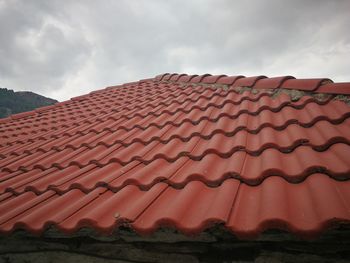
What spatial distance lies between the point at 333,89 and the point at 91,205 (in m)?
3.00

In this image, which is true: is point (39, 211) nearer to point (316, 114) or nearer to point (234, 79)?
point (316, 114)

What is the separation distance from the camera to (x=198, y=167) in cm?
209

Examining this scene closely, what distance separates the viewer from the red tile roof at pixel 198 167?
1.49 m

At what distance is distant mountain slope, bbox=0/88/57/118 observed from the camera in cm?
1665

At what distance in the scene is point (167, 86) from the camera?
229 inches

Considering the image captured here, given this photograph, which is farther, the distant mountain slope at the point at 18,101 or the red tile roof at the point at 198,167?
the distant mountain slope at the point at 18,101

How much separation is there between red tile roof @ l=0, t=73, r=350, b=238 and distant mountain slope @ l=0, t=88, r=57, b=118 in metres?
14.5

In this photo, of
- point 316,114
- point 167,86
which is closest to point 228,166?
point 316,114

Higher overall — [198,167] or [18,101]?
[18,101]

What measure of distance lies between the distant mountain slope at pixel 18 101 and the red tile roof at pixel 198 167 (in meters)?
14.5

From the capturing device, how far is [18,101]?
17703mm

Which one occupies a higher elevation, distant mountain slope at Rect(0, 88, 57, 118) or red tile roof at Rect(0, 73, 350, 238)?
distant mountain slope at Rect(0, 88, 57, 118)

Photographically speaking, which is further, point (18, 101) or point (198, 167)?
point (18, 101)

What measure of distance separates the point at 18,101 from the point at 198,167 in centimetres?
1921
